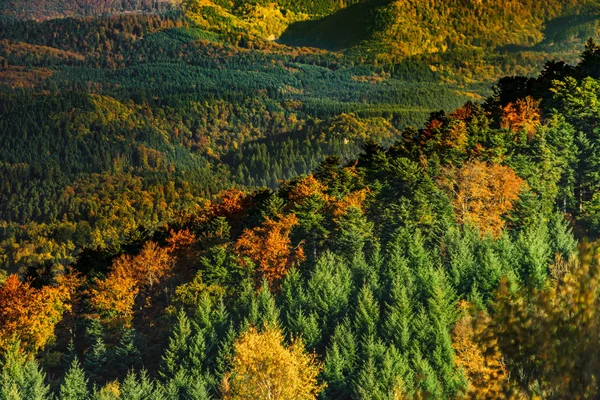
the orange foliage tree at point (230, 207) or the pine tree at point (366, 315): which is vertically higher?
the pine tree at point (366, 315)

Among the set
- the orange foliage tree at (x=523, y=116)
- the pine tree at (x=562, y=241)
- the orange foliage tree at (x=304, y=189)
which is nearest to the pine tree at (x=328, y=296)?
the pine tree at (x=562, y=241)

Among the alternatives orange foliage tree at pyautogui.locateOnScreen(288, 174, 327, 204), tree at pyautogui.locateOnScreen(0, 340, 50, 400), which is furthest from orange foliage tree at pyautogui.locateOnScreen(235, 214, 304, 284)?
tree at pyautogui.locateOnScreen(0, 340, 50, 400)

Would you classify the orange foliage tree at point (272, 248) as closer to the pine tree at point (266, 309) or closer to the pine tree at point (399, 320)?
the pine tree at point (266, 309)

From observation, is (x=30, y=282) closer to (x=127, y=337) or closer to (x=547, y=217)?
(x=127, y=337)

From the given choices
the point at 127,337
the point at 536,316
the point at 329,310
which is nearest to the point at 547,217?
the point at 329,310

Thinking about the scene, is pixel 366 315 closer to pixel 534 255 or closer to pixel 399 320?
pixel 399 320
